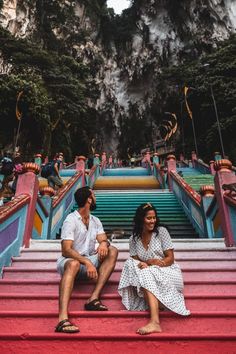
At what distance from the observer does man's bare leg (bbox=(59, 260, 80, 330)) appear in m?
2.45

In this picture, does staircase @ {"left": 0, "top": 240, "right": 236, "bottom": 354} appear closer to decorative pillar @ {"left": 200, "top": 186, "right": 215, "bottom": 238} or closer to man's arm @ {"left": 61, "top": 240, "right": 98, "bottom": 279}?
man's arm @ {"left": 61, "top": 240, "right": 98, "bottom": 279}

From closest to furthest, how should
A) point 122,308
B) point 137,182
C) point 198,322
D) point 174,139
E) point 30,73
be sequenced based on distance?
point 198,322, point 122,308, point 137,182, point 30,73, point 174,139

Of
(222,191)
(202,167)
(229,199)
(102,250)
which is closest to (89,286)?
(102,250)

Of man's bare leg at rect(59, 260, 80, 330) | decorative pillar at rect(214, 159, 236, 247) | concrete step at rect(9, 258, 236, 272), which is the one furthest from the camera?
decorative pillar at rect(214, 159, 236, 247)

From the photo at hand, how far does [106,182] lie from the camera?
13000 millimetres

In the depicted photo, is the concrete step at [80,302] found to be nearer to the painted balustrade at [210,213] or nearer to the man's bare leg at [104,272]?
the man's bare leg at [104,272]

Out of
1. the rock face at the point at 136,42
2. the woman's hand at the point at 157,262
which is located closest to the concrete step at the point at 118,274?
the woman's hand at the point at 157,262

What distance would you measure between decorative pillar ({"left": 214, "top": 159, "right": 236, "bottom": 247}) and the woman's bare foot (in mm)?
2342

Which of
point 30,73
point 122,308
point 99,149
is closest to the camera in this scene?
point 122,308

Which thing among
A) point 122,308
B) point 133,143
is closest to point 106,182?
point 122,308

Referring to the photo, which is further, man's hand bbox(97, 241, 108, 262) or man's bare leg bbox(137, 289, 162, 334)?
man's hand bbox(97, 241, 108, 262)

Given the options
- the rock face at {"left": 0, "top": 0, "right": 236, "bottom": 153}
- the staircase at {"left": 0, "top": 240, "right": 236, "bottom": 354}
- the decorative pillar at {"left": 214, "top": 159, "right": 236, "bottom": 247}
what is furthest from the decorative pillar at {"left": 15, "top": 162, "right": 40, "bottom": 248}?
the rock face at {"left": 0, "top": 0, "right": 236, "bottom": 153}

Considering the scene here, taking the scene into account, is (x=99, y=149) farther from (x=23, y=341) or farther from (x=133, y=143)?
(x=23, y=341)

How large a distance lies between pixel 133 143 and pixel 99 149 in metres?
3.91
